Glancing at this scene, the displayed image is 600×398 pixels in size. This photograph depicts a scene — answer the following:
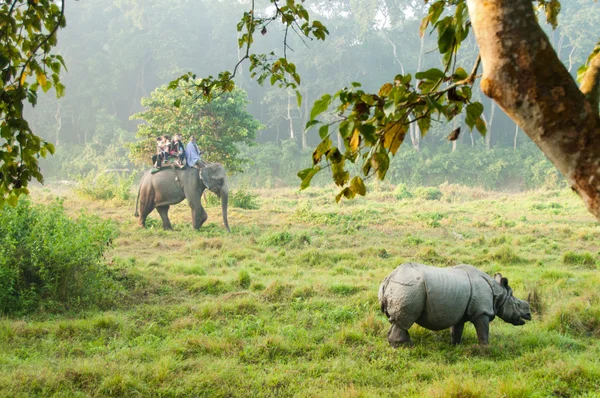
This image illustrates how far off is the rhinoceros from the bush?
346 centimetres

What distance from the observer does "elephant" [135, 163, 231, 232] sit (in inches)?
486

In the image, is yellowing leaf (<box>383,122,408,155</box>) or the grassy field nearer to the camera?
yellowing leaf (<box>383,122,408,155</box>)

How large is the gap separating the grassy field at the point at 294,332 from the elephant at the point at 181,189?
1844 mm

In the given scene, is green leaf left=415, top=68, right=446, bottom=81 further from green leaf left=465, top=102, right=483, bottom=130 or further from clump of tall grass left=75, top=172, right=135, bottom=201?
clump of tall grass left=75, top=172, right=135, bottom=201

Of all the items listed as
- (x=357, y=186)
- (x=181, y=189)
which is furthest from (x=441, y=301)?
(x=181, y=189)

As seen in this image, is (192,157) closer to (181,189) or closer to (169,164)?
(169,164)

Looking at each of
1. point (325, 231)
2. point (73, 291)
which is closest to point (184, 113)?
point (325, 231)

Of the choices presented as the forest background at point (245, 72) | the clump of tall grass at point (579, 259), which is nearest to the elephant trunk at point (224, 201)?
the clump of tall grass at point (579, 259)

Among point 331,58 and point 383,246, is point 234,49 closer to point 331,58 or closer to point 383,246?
point 331,58

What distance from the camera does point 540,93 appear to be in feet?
4.10

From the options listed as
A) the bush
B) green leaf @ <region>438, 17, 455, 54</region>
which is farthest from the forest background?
green leaf @ <region>438, 17, 455, 54</region>

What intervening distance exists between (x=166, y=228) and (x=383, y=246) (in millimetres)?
5231

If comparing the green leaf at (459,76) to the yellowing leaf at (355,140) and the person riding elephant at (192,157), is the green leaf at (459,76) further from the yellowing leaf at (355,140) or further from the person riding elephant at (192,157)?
the person riding elephant at (192,157)

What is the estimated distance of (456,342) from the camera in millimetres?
5207
